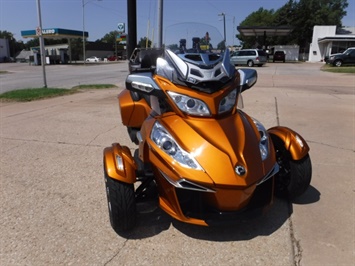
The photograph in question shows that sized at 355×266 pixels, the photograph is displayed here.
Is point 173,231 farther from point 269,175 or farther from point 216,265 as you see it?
point 269,175

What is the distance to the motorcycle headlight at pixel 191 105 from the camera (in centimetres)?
268

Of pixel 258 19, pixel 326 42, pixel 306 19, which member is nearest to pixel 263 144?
pixel 326 42

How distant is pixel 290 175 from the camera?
323 cm

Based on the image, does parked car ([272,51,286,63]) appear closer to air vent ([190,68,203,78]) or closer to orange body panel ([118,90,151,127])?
orange body panel ([118,90,151,127])

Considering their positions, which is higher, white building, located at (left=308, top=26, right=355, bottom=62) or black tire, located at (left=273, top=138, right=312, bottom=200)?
white building, located at (left=308, top=26, right=355, bottom=62)

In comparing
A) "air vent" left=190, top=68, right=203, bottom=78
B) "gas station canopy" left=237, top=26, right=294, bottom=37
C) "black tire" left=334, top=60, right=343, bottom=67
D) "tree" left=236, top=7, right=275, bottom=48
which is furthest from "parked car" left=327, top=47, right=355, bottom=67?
"tree" left=236, top=7, right=275, bottom=48

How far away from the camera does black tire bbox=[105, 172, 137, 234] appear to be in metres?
2.65

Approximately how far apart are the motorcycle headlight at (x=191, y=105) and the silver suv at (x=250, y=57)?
2960 centimetres

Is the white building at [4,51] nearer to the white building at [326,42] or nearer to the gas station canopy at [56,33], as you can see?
the gas station canopy at [56,33]

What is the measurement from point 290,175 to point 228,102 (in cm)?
102

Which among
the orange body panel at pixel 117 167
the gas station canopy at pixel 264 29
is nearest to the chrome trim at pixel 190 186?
the orange body panel at pixel 117 167

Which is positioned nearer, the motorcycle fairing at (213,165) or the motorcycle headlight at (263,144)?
the motorcycle fairing at (213,165)

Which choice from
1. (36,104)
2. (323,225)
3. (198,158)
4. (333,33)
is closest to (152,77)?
(198,158)

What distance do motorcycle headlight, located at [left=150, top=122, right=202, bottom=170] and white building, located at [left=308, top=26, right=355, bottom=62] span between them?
46.9 meters
